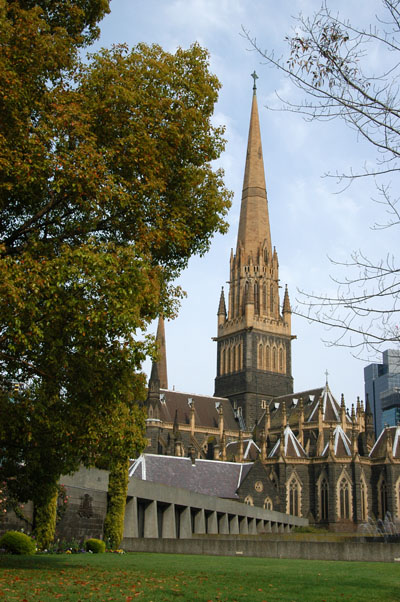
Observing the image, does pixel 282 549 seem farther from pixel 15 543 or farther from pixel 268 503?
pixel 268 503

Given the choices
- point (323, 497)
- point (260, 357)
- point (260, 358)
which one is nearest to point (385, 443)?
point (323, 497)

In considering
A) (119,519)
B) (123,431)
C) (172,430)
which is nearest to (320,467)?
(172,430)

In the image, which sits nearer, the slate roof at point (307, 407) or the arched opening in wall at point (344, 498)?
the arched opening in wall at point (344, 498)

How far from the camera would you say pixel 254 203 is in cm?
9688

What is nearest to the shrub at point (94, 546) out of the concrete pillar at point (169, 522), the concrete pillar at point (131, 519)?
the concrete pillar at point (131, 519)

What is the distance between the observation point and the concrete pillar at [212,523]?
131ft

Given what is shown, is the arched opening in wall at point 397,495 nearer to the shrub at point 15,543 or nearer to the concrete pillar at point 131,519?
the concrete pillar at point 131,519

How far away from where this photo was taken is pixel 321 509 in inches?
2547

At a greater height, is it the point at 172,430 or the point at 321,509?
the point at 172,430

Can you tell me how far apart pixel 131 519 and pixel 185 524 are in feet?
19.2

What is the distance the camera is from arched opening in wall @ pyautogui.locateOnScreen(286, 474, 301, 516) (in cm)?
6456

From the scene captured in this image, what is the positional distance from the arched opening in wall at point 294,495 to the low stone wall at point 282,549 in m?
38.7

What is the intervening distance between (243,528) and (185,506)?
946 cm

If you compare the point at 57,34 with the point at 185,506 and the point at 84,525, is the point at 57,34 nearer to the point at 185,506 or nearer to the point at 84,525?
the point at 84,525
